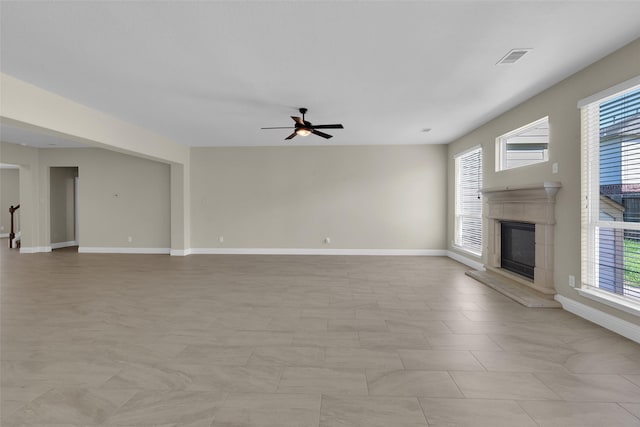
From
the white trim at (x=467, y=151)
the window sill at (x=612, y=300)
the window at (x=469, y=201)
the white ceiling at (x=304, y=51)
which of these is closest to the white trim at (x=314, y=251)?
the window at (x=469, y=201)

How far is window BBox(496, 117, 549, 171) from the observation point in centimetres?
448

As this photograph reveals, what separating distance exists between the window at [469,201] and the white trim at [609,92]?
2.55 m

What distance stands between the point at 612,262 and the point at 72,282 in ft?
25.0

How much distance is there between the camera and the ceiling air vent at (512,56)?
3.08 meters

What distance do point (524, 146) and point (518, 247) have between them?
1659 mm

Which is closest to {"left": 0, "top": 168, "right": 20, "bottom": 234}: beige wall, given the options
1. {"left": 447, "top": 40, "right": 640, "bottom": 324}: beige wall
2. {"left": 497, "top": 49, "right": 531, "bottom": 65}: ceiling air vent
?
{"left": 497, "top": 49, "right": 531, "bottom": 65}: ceiling air vent

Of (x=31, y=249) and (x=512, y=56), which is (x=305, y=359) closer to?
(x=512, y=56)

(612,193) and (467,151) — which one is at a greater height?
(467,151)

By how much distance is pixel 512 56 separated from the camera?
320 cm

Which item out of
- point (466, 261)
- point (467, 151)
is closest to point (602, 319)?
point (466, 261)

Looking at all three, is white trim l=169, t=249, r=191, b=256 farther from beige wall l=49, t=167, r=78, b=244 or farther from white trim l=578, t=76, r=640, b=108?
white trim l=578, t=76, r=640, b=108

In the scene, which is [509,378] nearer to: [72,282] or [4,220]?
[72,282]

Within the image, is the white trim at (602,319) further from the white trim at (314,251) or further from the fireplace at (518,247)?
the white trim at (314,251)

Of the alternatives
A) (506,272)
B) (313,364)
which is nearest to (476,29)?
(313,364)
